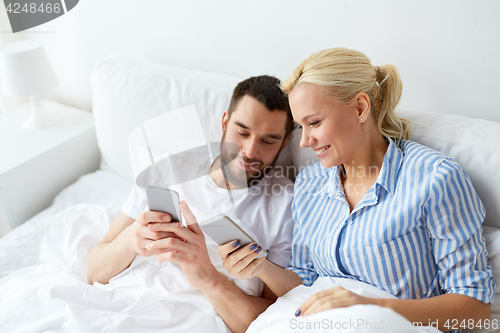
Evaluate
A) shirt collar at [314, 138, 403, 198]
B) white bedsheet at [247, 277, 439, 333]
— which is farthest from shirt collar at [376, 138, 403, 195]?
white bedsheet at [247, 277, 439, 333]

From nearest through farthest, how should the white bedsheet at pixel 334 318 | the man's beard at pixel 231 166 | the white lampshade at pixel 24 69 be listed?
the white bedsheet at pixel 334 318 < the man's beard at pixel 231 166 < the white lampshade at pixel 24 69

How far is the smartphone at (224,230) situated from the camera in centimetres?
88

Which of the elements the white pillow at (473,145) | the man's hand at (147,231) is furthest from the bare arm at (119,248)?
the white pillow at (473,145)

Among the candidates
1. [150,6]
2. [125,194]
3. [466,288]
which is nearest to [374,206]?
[466,288]

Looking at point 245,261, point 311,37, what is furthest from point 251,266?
point 311,37

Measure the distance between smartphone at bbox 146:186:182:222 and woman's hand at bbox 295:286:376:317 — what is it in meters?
0.35

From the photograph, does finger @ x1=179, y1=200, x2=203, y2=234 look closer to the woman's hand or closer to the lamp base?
the woman's hand

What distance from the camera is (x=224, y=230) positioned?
92cm

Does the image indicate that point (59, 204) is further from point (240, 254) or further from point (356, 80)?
point (356, 80)

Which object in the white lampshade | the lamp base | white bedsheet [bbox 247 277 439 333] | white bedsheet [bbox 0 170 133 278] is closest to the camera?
white bedsheet [bbox 247 277 439 333]

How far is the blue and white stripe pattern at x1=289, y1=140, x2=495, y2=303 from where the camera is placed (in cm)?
93

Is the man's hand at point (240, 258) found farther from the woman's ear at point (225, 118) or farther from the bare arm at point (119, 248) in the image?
the woman's ear at point (225, 118)

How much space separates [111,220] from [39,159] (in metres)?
0.55

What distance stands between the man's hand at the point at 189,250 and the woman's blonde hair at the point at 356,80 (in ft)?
1.49
